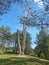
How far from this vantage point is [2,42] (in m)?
66.9

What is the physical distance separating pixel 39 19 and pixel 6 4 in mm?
3402

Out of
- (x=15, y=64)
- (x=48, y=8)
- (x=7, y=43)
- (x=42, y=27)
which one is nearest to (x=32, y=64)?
(x=15, y=64)

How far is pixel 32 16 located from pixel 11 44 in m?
52.7

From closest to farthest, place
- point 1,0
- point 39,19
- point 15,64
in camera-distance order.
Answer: point 1,0, point 15,64, point 39,19

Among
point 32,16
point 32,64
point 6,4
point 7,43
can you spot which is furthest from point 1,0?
point 7,43

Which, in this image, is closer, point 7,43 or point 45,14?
point 45,14

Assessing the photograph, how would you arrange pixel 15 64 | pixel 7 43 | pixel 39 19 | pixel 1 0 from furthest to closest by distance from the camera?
1. pixel 7 43
2. pixel 39 19
3. pixel 15 64
4. pixel 1 0

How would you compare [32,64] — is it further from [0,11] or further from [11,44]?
[11,44]

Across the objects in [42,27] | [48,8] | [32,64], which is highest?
[48,8]

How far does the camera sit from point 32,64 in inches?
608

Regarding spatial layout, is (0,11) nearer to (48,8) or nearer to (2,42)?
(48,8)

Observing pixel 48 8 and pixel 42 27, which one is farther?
pixel 42 27

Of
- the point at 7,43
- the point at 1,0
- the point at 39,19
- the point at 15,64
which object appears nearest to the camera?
the point at 1,0

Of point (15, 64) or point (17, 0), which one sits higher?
point (17, 0)
